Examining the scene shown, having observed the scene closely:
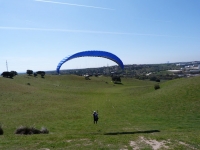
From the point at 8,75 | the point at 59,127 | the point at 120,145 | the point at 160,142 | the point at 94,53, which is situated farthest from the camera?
the point at 8,75

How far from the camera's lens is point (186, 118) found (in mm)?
27188

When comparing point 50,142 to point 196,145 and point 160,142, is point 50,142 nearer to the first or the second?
point 160,142

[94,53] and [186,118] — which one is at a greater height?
[94,53]

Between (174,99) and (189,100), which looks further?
(174,99)

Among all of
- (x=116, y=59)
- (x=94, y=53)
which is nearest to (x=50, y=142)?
(x=94, y=53)

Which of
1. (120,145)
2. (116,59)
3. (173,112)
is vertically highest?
(116,59)

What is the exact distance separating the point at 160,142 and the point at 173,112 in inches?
721

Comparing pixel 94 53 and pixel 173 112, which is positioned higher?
pixel 94 53

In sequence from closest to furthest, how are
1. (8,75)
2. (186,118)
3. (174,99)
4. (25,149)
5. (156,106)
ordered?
(25,149), (186,118), (156,106), (174,99), (8,75)

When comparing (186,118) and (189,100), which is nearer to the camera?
(186,118)

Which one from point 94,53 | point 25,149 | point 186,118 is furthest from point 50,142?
point 94,53

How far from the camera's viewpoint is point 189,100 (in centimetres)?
3672

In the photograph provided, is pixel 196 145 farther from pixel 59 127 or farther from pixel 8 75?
pixel 8 75

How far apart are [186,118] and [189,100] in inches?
411
